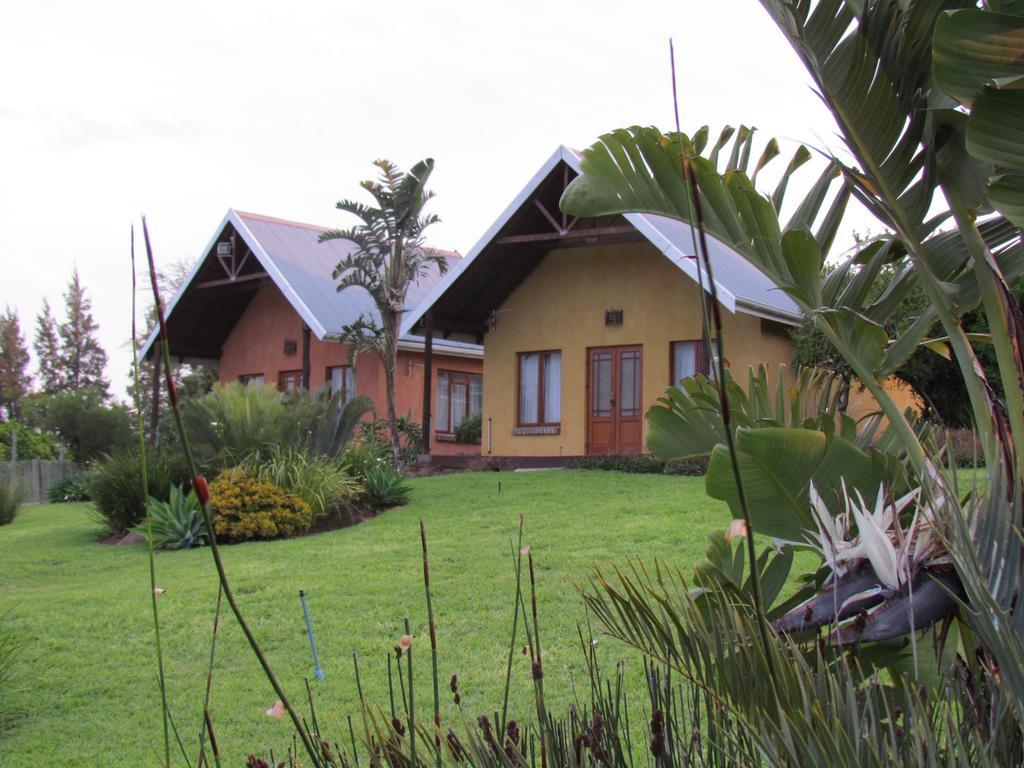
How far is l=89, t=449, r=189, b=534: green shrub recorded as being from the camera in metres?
15.4

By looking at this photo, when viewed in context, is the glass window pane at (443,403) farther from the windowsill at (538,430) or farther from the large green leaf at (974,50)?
the large green leaf at (974,50)

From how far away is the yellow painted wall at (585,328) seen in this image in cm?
2041

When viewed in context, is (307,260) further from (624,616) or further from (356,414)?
(624,616)

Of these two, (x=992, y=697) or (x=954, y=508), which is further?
(x=954, y=508)

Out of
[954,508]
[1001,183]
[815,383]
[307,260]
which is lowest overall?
[954,508]

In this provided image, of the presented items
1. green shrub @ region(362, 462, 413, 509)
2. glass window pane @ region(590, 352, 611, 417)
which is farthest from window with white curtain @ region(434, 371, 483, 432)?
green shrub @ region(362, 462, 413, 509)

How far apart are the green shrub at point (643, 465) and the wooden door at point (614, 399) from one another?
4.27 ft

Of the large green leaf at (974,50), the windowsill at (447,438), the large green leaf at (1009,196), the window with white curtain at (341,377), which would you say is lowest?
the windowsill at (447,438)

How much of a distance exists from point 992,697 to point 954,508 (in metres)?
0.40

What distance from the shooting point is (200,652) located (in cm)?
809

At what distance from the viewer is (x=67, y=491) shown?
24.7 m

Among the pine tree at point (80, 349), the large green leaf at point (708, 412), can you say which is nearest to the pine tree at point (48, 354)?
the pine tree at point (80, 349)

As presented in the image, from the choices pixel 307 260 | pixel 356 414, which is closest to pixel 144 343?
pixel 307 260

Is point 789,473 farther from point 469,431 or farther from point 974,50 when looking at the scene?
point 469,431
